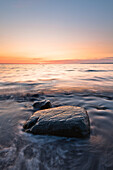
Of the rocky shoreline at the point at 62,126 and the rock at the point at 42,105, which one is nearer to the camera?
the rocky shoreline at the point at 62,126

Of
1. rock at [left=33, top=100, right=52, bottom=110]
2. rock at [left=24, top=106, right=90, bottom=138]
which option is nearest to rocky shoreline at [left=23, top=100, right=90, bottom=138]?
rock at [left=24, top=106, right=90, bottom=138]

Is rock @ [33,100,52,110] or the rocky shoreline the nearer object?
the rocky shoreline

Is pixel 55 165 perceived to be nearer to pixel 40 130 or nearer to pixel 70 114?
pixel 40 130

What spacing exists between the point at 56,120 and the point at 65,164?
98cm

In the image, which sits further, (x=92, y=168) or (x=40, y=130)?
Result: (x=40, y=130)

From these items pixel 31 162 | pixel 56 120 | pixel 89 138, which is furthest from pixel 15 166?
pixel 89 138

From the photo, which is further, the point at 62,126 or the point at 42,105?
the point at 42,105

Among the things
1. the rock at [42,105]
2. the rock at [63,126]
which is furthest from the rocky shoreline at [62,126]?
the rock at [42,105]

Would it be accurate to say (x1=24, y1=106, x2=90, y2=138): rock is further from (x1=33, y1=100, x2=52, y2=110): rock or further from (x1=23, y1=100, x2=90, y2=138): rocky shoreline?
(x1=33, y1=100, x2=52, y2=110): rock

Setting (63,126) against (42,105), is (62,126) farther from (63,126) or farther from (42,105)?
(42,105)

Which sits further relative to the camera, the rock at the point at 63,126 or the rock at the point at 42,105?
the rock at the point at 42,105

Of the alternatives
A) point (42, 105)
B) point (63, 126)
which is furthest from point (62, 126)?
point (42, 105)

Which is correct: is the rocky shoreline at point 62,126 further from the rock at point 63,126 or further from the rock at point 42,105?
the rock at point 42,105

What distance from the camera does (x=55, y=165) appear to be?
194cm
